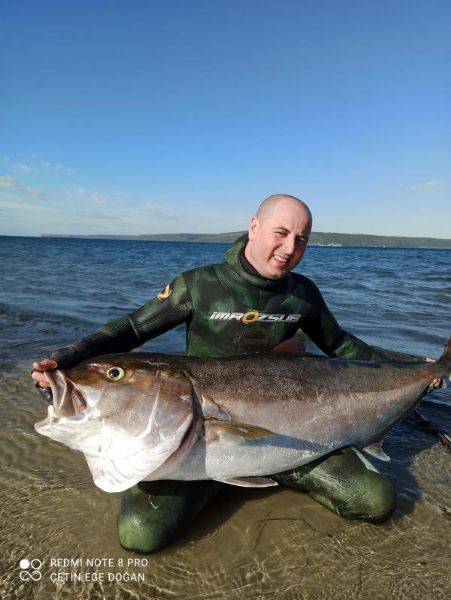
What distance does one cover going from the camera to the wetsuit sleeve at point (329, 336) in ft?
14.5

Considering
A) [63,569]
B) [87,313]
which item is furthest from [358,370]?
[87,313]

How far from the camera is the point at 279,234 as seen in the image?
12.9 feet

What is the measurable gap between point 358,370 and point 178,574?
6.95ft

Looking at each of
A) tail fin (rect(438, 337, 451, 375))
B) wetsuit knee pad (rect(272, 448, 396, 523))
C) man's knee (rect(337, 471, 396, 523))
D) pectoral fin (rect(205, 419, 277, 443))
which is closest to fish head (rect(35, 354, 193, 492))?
pectoral fin (rect(205, 419, 277, 443))

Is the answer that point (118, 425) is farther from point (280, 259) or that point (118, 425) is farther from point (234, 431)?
point (280, 259)

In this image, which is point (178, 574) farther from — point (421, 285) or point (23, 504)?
point (421, 285)

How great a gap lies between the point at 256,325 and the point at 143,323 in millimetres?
1060

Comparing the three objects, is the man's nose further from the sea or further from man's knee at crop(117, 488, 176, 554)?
man's knee at crop(117, 488, 176, 554)

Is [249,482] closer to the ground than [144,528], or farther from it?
farther from it

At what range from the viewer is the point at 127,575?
289cm

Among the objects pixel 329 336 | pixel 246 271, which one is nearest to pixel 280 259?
pixel 246 271

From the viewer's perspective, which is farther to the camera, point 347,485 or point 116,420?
point 347,485

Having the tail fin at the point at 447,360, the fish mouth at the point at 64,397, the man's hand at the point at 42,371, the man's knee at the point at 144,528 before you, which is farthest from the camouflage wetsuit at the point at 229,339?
the tail fin at the point at 447,360

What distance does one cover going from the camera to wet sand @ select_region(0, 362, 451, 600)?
2.82 m
